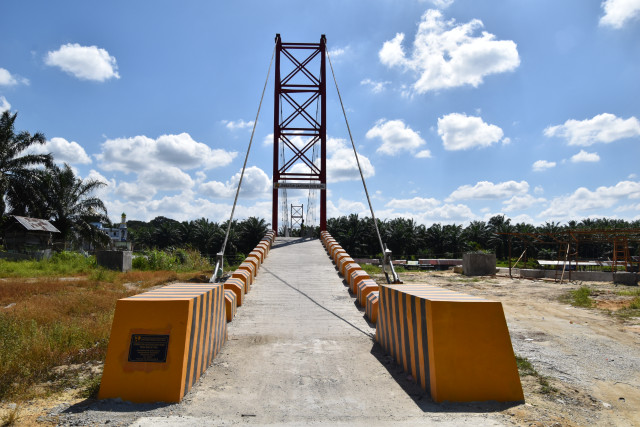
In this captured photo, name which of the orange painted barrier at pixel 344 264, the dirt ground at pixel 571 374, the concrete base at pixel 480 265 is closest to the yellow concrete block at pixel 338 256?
the orange painted barrier at pixel 344 264

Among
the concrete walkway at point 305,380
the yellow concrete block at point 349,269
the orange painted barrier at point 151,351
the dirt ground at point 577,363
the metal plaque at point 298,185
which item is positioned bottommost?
the dirt ground at point 577,363

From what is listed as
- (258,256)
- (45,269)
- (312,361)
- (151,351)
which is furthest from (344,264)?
(45,269)

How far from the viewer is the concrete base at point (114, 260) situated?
2150 cm

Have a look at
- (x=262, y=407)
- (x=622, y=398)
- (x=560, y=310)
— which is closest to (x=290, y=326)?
(x=262, y=407)

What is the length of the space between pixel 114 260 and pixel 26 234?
12955 mm

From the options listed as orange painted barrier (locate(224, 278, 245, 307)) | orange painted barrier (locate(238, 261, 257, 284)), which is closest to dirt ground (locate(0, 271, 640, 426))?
A: orange painted barrier (locate(224, 278, 245, 307))

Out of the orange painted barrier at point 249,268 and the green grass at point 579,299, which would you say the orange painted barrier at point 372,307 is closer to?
the orange painted barrier at point 249,268

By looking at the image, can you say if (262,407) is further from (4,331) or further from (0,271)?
(0,271)

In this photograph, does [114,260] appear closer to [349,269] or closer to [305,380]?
[349,269]

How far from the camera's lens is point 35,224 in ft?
97.7

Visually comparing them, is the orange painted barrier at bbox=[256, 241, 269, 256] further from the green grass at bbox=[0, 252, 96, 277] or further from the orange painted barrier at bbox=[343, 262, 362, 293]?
the green grass at bbox=[0, 252, 96, 277]

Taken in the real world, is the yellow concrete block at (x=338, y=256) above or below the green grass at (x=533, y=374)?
above

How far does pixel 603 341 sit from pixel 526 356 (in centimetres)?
253

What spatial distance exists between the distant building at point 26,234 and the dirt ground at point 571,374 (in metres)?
28.3
